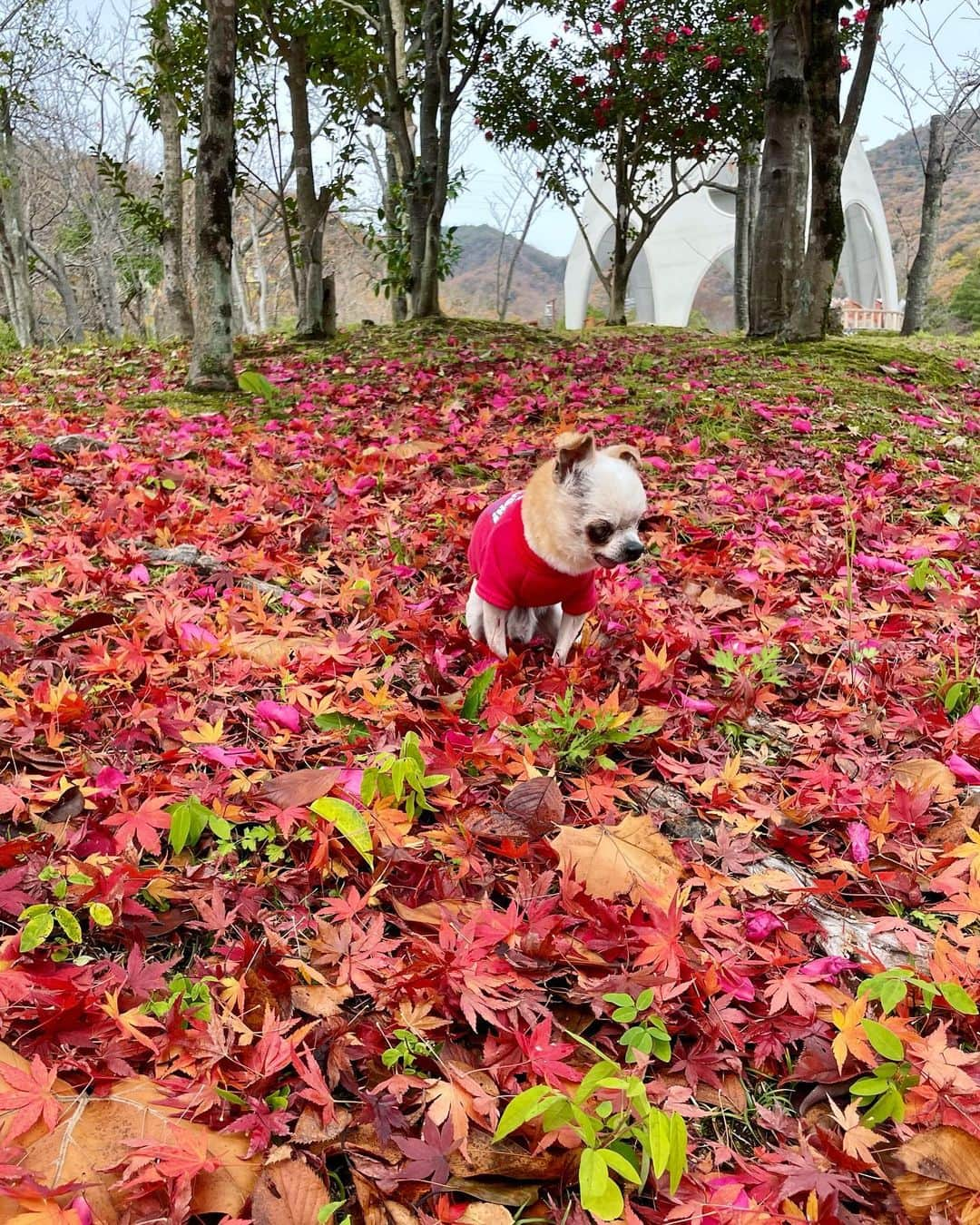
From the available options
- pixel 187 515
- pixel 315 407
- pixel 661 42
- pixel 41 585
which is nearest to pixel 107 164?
pixel 315 407

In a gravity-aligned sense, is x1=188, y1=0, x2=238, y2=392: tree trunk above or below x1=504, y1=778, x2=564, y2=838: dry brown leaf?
above

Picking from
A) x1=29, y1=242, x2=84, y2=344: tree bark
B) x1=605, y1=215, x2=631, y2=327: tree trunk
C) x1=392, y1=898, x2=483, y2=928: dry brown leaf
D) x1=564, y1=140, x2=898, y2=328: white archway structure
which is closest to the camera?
x1=392, y1=898, x2=483, y2=928: dry brown leaf

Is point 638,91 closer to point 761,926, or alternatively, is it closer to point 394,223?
point 394,223

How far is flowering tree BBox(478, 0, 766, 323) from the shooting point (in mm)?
13406

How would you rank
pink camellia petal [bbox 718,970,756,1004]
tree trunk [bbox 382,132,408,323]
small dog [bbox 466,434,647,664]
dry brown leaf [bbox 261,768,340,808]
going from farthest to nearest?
1. tree trunk [bbox 382,132,408,323]
2. small dog [bbox 466,434,647,664]
3. dry brown leaf [bbox 261,768,340,808]
4. pink camellia petal [bbox 718,970,756,1004]

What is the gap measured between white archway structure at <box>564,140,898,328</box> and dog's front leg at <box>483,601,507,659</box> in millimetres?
31447

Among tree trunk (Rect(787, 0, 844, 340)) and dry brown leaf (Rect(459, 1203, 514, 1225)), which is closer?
dry brown leaf (Rect(459, 1203, 514, 1225))

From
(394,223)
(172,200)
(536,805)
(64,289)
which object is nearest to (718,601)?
(536,805)

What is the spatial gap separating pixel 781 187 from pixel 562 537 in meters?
9.64

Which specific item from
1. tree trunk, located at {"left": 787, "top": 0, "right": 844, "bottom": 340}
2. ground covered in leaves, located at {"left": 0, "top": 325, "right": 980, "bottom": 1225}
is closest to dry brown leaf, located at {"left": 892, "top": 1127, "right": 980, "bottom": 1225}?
ground covered in leaves, located at {"left": 0, "top": 325, "right": 980, "bottom": 1225}

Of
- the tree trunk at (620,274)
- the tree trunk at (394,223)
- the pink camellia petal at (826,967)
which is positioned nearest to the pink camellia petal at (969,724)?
the pink camellia petal at (826,967)

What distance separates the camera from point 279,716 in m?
2.55

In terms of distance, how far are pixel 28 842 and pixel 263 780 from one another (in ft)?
1.91

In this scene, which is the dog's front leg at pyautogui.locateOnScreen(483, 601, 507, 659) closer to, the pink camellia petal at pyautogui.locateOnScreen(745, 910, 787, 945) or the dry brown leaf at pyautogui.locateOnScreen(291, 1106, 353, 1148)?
the pink camellia petal at pyautogui.locateOnScreen(745, 910, 787, 945)
